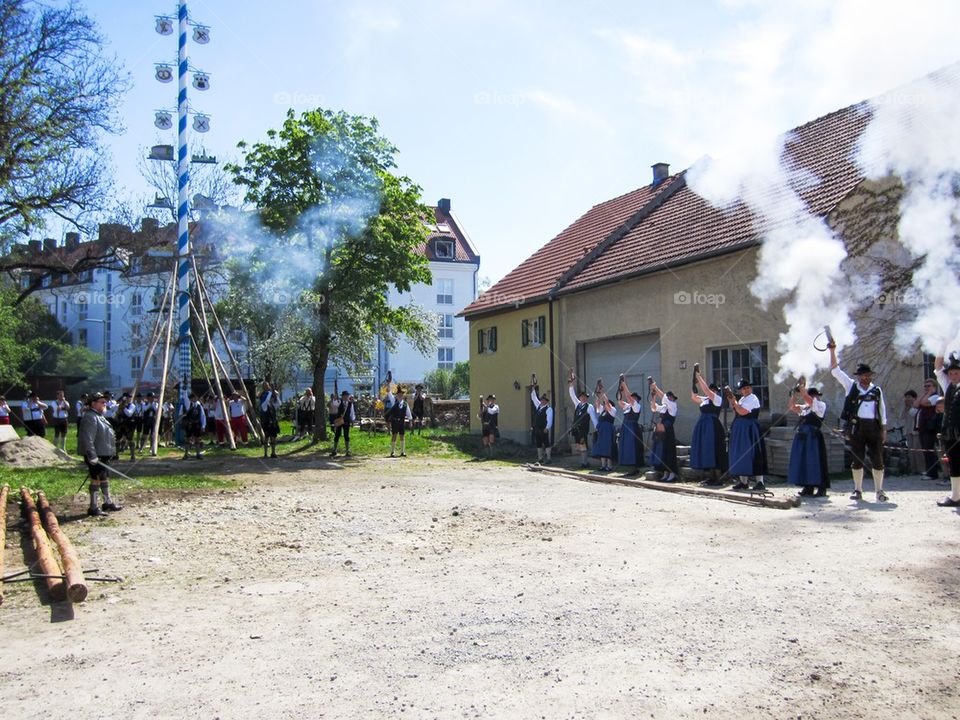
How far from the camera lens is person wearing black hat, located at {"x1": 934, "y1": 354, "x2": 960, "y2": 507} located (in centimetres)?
1041

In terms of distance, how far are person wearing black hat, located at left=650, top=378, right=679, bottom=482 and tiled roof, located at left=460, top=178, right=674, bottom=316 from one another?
361 inches

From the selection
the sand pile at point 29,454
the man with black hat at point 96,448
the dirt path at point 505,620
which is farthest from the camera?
the sand pile at point 29,454

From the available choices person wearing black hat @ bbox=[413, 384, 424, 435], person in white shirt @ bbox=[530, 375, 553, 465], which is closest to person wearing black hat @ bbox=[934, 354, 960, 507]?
person in white shirt @ bbox=[530, 375, 553, 465]

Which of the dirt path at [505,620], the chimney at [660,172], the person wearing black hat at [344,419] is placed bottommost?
the dirt path at [505,620]

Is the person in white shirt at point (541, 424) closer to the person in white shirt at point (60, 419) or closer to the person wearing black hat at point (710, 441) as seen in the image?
the person wearing black hat at point (710, 441)

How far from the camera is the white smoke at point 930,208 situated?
42.6ft

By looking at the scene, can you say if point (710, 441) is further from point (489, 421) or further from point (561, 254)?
point (561, 254)

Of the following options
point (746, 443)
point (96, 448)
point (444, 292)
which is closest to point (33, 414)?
point (96, 448)

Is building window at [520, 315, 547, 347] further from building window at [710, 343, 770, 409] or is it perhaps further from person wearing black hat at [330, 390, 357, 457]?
building window at [710, 343, 770, 409]

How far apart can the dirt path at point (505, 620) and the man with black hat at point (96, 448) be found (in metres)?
0.87

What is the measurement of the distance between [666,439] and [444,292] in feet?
139

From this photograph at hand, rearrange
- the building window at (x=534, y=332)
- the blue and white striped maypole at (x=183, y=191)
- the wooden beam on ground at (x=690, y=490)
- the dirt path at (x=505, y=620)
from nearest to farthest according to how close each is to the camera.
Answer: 1. the dirt path at (x=505, y=620)
2. the wooden beam on ground at (x=690, y=490)
3. the blue and white striped maypole at (x=183, y=191)
4. the building window at (x=534, y=332)

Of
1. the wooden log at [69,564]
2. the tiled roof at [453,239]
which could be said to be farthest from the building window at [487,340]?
the tiled roof at [453,239]

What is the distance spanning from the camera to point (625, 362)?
2095 centimetres
